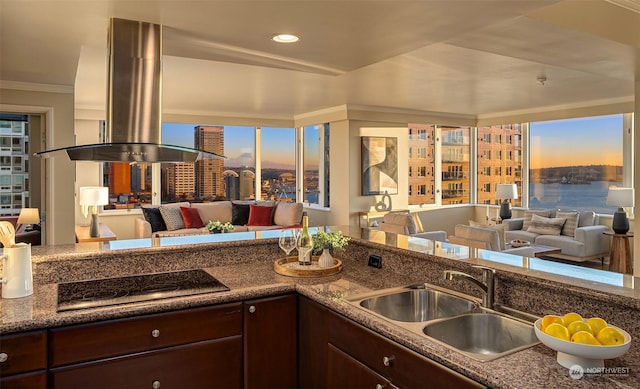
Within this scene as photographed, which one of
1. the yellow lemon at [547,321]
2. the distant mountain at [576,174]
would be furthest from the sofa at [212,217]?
the yellow lemon at [547,321]

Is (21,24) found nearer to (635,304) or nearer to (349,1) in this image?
(349,1)

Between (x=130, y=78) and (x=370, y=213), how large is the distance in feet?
18.3

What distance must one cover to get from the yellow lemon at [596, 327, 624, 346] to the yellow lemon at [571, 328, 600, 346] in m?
Result: 0.02

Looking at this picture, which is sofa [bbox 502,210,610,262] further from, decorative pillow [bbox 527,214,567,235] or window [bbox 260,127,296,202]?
window [bbox 260,127,296,202]

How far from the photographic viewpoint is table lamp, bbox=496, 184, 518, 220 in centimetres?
798

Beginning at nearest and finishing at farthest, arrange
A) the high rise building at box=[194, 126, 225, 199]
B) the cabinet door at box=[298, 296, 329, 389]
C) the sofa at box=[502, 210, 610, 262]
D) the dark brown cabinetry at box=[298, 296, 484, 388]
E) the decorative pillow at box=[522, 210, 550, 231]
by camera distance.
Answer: the dark brown cabinetry at box=[298, 296, 484, 388] → the cabinet door at box=[298, 296, 329, 389] → the sofa at box=[502, 210, 610, 262] → the decorative pillow at box=[522, 210, 550, 231] → the high rise building at box=[194, 126, 225, 199]

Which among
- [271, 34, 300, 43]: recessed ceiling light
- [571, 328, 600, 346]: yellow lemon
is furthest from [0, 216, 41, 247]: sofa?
[571, 328, 600, 346]: yellow lemon

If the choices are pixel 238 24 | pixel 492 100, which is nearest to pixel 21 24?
pixel 238 24

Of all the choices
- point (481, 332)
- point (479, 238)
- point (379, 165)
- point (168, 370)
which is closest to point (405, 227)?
point (479, 238)

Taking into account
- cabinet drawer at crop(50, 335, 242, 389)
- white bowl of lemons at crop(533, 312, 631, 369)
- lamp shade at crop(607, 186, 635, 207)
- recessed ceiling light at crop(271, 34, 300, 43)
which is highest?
recessed ceiling light at crop(271, 34, 300, 43)

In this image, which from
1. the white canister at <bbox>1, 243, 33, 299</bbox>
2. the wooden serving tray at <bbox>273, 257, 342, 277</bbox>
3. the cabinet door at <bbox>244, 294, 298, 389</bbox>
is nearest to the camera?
the white canister at <bbox>1, 243, 33, 299</bbox>

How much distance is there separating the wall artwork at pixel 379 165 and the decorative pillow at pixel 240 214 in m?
2.13

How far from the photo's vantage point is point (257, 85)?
558cm

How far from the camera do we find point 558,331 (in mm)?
1390
